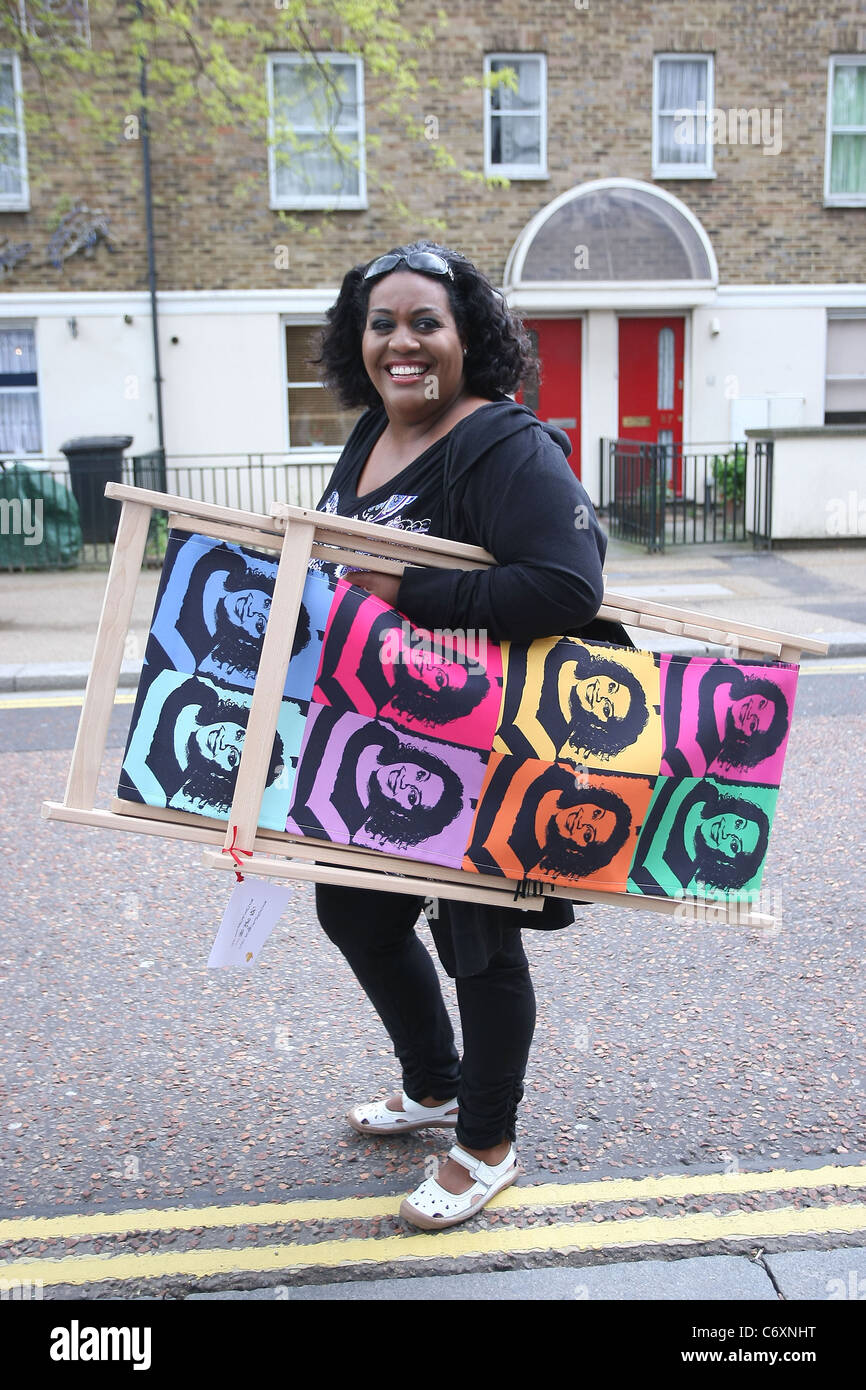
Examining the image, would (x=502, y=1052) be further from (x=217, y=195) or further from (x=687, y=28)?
(x=687, y=28)

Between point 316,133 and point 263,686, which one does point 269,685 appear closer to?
point 263,686

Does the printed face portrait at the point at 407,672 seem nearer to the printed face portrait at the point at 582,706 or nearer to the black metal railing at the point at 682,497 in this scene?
the printed face portrait at the point at 582,706

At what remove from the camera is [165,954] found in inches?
165

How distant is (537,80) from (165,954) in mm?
15835

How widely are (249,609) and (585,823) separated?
77 centimetres

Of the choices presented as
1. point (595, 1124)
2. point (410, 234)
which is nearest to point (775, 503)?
point (410, 234)

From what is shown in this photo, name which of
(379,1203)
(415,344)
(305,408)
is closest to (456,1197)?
(379,1203)

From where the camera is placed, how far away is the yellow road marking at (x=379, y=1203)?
268 cm

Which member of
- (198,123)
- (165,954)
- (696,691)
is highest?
(198,123)

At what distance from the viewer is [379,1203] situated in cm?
277

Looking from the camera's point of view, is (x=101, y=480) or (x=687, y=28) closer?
(x=101, y=480)

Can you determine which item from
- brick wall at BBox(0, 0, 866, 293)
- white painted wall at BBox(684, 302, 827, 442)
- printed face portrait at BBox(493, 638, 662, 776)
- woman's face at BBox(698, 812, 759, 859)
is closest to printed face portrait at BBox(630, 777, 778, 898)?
woman's face at BBox(698, 812, 759, 859)

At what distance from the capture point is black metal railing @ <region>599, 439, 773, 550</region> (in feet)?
46.5
